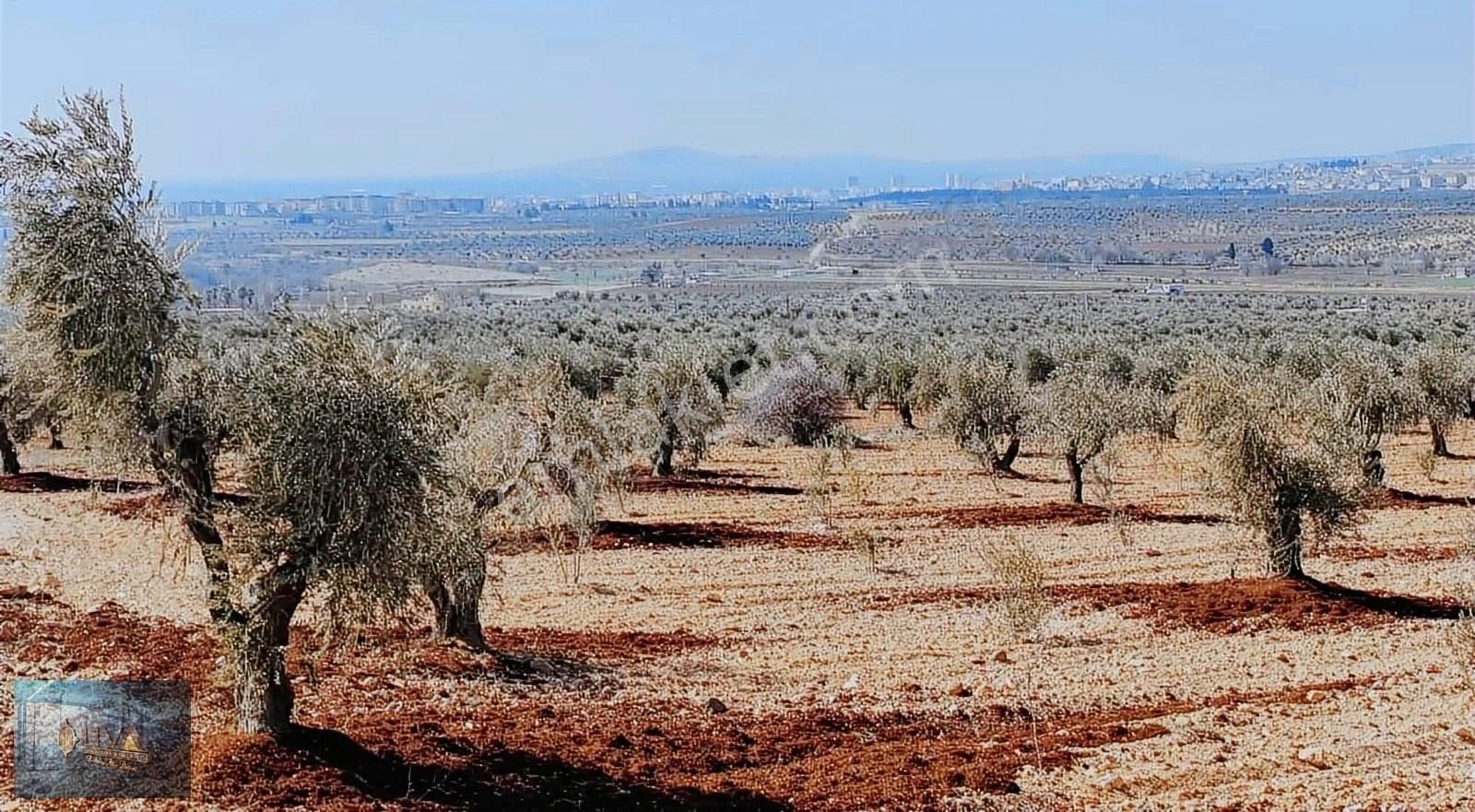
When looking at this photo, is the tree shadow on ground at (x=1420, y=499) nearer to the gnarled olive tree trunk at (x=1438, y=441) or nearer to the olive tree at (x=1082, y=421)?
the olive tree at (x=1082, y=421)

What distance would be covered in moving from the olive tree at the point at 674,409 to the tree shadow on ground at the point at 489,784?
58.9 ft

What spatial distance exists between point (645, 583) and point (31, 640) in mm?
8005

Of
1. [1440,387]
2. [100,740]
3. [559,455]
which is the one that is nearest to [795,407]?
[1440,387]

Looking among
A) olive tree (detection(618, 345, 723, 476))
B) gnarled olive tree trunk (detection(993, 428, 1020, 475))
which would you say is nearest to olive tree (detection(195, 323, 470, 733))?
olive tree (detection(618, 345, 723, 476))

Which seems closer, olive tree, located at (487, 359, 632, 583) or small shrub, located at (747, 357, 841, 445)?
olive tree, located at (487, 359, 632, 583)

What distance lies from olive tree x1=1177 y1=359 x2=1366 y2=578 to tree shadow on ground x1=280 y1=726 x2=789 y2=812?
33.0 ft

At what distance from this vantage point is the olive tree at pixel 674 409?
2894cm

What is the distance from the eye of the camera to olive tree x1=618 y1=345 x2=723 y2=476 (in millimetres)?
28938

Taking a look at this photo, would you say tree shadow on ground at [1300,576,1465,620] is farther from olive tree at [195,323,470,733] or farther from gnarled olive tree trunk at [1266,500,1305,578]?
olive tree at [195,323,470,733]

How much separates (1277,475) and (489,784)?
11.7m

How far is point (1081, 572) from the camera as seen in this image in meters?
20.0

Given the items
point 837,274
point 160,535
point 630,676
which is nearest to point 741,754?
point 630,676

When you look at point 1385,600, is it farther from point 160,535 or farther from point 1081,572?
point 160,535

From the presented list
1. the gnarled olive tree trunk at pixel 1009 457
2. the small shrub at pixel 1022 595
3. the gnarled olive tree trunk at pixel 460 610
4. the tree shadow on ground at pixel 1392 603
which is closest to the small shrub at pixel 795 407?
the gnarled olive tree trunk at pixel 1009 457
